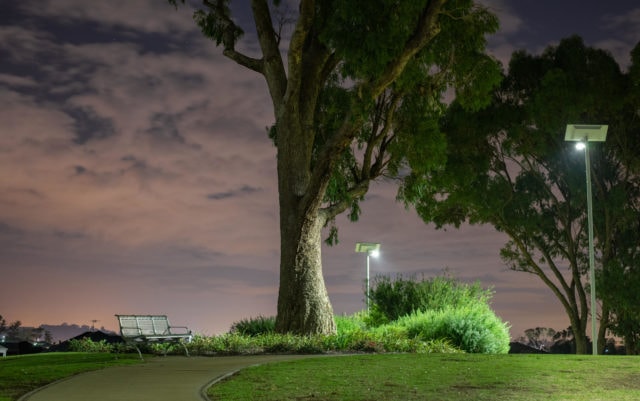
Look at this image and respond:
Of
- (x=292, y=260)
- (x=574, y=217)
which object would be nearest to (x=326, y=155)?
(x=292, y=260)

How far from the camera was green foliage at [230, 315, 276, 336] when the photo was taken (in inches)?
828

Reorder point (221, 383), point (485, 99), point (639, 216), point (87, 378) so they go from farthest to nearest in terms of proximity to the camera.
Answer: point (639, 216), point (485, 99), point (87, 378), point (221, 383)

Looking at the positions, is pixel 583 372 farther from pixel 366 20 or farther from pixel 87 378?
pixel 366 20

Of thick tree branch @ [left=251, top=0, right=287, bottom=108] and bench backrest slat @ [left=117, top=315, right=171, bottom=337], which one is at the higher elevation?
thick tree branch @ [left=251, top=0, right=287, bottom=108]

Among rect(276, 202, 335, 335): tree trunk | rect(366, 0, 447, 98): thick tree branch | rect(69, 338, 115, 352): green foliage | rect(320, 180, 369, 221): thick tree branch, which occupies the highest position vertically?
rect(366, 0, 447, 98): thick tree branch

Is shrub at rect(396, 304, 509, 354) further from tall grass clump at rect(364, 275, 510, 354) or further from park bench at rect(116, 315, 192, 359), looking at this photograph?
park bench at rect(116, 315, 192, 359)

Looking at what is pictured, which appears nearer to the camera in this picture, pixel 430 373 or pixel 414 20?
pixel 430 373

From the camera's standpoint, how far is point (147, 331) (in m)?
16.1

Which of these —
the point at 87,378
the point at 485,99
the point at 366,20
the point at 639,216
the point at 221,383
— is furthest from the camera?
the point at 639,216

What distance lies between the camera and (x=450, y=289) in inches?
927

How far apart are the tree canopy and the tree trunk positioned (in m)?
10.3

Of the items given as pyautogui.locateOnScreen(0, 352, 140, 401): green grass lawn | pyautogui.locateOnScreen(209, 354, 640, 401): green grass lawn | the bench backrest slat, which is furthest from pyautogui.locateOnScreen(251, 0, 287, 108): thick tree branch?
pyautogui.locateOnScreen(209, 354, 640, 401): green grass lawn

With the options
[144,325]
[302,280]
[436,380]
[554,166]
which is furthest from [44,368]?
[554,166]

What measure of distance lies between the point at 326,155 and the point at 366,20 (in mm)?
3439
